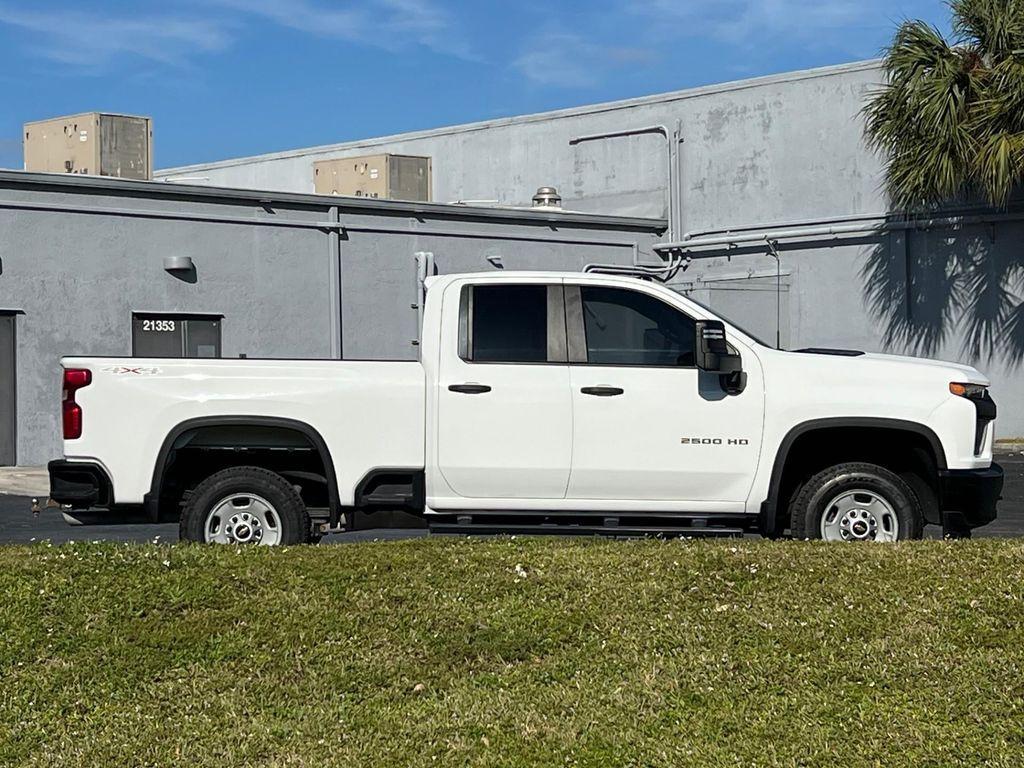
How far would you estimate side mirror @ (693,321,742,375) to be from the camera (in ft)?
31.2

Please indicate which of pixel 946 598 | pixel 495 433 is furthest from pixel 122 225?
pixel 946 598

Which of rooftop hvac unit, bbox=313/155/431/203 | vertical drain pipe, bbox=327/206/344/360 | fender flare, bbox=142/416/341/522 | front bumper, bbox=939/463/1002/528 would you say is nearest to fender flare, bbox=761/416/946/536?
front bumper, bbox=939/463/1002/528

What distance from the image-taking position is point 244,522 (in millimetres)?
9898

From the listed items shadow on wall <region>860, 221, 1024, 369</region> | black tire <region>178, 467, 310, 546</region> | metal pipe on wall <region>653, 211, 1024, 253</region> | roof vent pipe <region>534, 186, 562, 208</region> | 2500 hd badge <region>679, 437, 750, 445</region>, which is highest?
roof vent pipe <region>534, 186, 562, 208</region>

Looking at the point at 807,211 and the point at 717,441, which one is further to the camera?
the point at 807,211

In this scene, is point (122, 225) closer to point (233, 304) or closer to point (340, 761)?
point (233, 304)

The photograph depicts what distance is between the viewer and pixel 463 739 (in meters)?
6.36

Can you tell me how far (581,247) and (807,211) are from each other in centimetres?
411

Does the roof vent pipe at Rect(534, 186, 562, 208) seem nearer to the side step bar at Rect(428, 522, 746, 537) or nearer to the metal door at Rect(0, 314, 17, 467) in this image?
the metal door at Rect(0, 314, 17, 467)

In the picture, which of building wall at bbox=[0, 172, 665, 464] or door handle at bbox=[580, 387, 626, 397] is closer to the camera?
door handle at bbox=[580, 387, 626, 397]

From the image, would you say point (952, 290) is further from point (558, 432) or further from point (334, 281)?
point (558, 432)

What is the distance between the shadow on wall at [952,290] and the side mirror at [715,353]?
51.7ft

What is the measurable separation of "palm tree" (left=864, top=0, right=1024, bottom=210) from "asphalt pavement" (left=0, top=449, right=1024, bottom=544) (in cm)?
699

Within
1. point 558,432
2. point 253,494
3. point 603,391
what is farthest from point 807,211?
point 253,494
